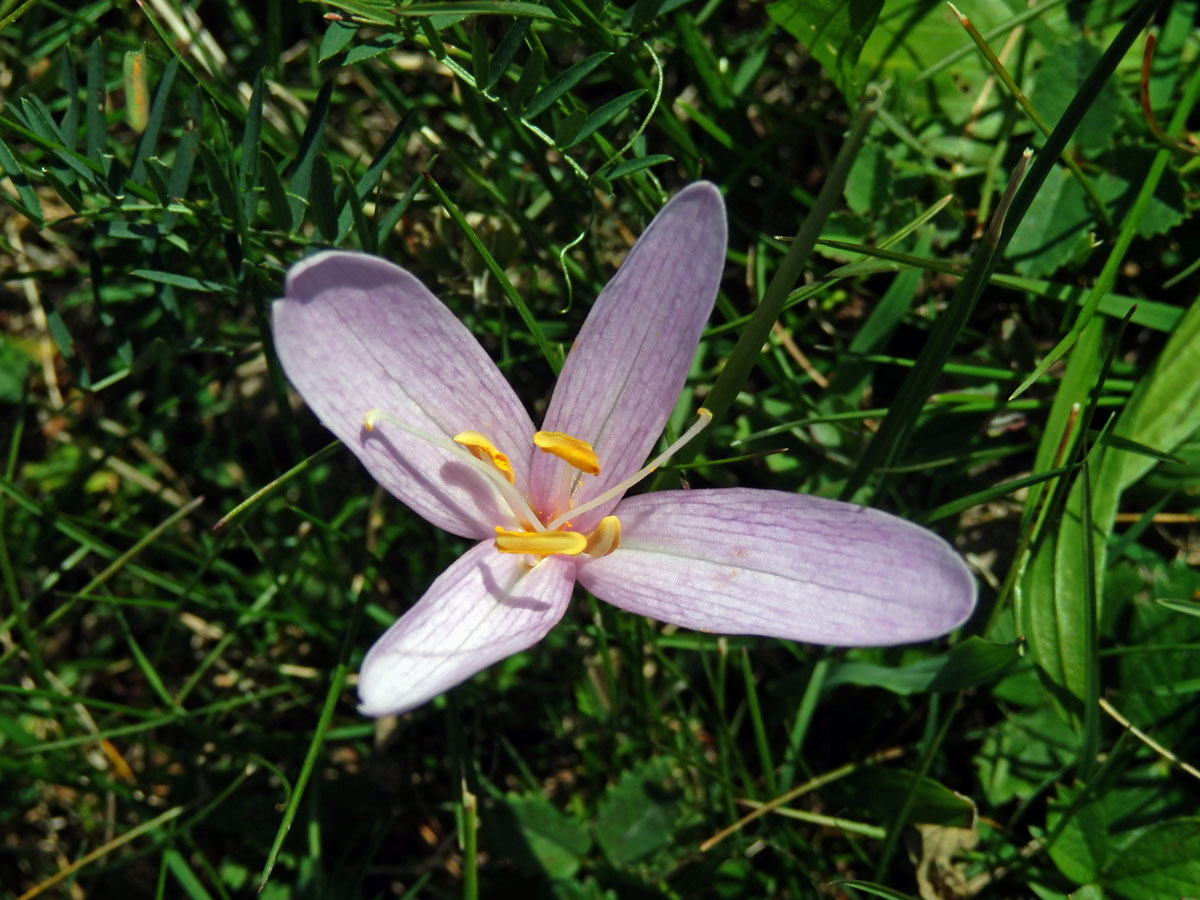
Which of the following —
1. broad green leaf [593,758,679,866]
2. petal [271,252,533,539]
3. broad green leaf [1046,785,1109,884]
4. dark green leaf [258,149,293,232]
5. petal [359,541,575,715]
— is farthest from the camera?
broad green leaf [593,758,679,866]

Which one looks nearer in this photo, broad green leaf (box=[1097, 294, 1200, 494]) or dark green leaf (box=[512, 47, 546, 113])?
dark green leaf (box=[512, 47, 546, 113])

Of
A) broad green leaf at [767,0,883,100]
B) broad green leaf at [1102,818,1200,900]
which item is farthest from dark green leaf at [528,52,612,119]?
broad green leaf at [1102,818,1200,900]

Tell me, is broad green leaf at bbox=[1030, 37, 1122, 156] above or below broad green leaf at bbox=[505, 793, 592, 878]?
above

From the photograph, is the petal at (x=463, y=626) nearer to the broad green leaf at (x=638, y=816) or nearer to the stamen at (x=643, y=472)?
the stamen at (x=643, y=472)

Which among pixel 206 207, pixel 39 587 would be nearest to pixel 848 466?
pixel 206 207

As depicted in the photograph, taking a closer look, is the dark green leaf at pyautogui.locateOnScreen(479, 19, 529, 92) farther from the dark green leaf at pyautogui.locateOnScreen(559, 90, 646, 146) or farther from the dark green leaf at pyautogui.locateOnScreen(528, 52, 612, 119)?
the dark green leaf at pyautogui.locateOnScreen(559, 90, 646, 146)

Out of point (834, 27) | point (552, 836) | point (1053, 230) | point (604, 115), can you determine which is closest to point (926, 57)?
point (834, 27)

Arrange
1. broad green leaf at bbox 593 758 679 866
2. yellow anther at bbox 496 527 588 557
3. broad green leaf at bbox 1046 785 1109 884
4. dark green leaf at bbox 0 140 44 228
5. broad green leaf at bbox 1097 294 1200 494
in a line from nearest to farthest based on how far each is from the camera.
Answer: yellow anther at bbox 496 527 588 557
dark green leaf at bbox 0 140 44 228
broad green leaf at bbox 1046 785 1109 884
broad green leaf at bbox 1097 294 1200 494
broad green leaf at bbox 593 758 679 866

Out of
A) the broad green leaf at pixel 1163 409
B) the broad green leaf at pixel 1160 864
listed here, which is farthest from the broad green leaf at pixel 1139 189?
the broad green leaf at pixel 1160 864

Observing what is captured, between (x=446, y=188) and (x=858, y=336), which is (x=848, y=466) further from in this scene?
(x=446, y=188)
